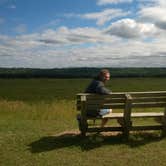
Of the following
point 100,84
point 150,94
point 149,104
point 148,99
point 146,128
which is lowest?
point 146,128

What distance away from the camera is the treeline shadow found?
7.55m

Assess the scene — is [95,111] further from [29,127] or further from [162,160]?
[29,127]

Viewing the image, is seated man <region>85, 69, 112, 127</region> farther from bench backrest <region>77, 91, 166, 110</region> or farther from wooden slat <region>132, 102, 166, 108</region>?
wooden slat <region>132, 102, 166, 108</region>

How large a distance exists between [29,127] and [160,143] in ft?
13.8

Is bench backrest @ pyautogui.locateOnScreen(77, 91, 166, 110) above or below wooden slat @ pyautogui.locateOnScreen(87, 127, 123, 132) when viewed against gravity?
above

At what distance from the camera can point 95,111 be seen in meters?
8.14

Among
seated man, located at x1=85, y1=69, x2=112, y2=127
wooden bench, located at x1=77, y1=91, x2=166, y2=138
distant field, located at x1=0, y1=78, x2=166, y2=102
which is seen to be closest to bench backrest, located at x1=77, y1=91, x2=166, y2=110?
wooden bench, located at x1=77, y1=91, x2=166, y2=138

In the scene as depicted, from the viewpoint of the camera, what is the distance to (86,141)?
795 cm

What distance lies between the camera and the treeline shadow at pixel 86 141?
7555 mm

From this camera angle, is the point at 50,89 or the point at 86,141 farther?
the point at 50,89

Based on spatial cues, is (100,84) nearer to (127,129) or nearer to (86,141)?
(127,129)

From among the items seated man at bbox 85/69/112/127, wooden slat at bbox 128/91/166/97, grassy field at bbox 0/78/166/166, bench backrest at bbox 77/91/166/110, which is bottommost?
grassy field at bbox 0/78/166/166

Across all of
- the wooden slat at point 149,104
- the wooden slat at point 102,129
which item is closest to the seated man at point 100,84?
the wooden slat at point 102,129

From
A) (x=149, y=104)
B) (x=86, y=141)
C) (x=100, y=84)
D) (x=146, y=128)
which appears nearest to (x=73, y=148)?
(x=86, y=141)
